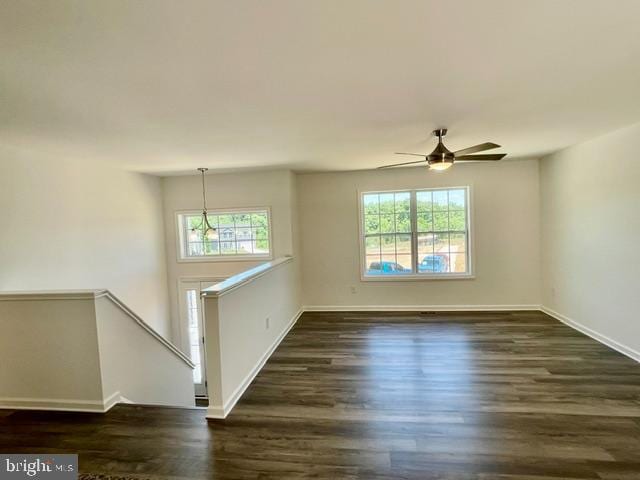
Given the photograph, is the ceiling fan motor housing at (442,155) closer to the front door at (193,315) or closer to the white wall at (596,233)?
the white wall at (596,233)

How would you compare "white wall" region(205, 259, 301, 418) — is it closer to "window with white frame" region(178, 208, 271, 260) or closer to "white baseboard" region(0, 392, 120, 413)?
"white baseboard" region(0, 392, 120, 413)

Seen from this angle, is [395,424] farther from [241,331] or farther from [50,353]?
[50,353]

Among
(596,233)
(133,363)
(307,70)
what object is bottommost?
(133,363)

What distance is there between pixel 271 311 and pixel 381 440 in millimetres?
2128

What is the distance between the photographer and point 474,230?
5.28 meters

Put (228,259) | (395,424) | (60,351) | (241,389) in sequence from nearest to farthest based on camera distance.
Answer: (395,424) < (60,351) < (241,389) < (228,259)

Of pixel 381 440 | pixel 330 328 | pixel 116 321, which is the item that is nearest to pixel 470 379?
pixel 381 440

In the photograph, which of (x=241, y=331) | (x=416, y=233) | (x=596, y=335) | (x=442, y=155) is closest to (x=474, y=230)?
(x=416, y=233)

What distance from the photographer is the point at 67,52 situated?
163cm

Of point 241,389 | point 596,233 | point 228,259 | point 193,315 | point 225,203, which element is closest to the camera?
point 241,389

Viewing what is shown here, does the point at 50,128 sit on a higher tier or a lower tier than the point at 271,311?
higher

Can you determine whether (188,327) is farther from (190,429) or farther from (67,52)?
(67,52)

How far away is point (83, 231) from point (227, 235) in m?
2.09

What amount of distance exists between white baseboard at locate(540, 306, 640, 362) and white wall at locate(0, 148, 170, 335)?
6.18 meters
